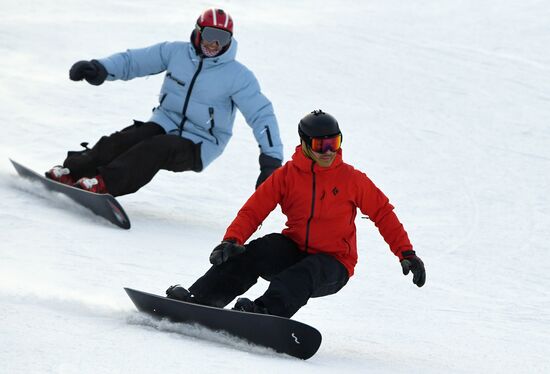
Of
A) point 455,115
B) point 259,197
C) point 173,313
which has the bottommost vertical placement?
point 455,115

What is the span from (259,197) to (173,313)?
0.79 m

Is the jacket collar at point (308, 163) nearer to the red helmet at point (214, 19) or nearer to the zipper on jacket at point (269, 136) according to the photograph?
the zipper on jacket at point (269, 136)

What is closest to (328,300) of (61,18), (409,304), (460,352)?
(409,304)

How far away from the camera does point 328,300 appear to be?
6.80 metres

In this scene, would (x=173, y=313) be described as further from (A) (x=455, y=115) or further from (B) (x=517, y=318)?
(A) (x=455, y=115)

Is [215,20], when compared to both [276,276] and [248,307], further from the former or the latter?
[248,307]

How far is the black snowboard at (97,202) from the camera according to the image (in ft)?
23.5

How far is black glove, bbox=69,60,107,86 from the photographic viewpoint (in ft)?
25.2

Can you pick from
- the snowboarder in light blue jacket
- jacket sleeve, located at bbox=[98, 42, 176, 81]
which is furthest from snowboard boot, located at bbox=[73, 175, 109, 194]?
jacket sleeve, located at bbox=[98, 42, 176, 81]

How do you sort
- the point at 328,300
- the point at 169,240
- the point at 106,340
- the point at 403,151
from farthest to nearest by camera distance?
1. the point at 403,151
2. the point at 169,240
3. the point at 328,300
4. the point at 106,340

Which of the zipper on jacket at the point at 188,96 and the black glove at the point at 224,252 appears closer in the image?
the black glove at the point at 224,252

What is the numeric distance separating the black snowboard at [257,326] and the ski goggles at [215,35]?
3.06m

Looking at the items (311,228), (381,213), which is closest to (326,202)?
(311,228)

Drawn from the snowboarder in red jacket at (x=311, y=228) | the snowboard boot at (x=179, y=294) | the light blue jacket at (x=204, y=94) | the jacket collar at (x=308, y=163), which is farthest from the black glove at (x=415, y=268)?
the light blue jacket at (x=204, y=94)
